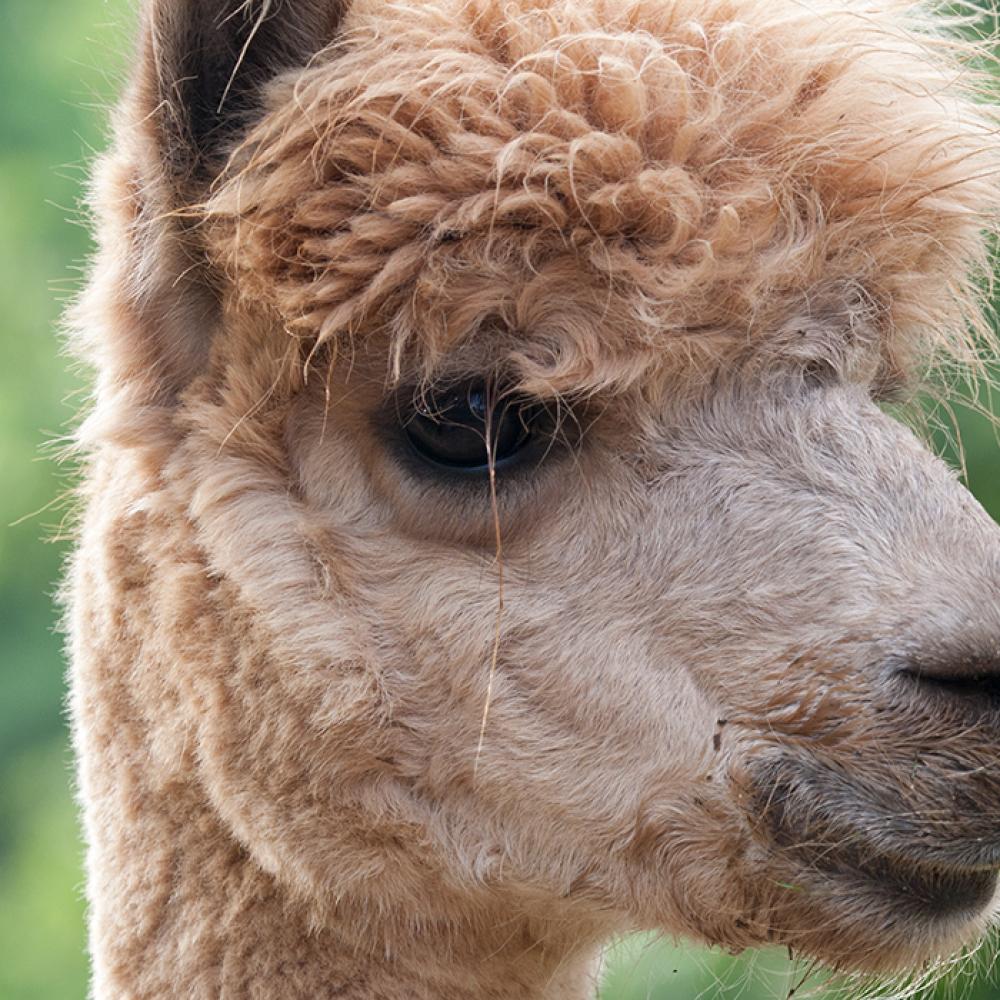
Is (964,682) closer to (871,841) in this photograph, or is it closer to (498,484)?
(871,841)

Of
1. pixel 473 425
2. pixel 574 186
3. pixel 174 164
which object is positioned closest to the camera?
pixel 574 186

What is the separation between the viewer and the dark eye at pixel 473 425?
8.41 feet

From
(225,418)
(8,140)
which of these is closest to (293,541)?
(225,418)

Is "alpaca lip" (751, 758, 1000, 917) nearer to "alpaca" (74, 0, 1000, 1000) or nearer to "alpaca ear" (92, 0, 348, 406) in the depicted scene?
"alpaca" (74, 0, 1000, 1000)

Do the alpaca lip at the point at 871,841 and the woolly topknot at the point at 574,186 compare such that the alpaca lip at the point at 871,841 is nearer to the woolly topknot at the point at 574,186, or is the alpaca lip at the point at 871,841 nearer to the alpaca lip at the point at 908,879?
the alpaca lip at the point at 908,879

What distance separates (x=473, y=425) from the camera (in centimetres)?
258

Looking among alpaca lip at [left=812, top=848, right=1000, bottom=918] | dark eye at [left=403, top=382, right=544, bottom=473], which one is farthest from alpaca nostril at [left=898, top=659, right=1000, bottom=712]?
dark eye at [left=403, top=382, right=544, bottom=473]

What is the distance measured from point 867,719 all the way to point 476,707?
2.25ft

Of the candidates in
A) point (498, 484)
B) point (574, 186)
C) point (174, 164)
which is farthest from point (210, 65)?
point (498, 484)

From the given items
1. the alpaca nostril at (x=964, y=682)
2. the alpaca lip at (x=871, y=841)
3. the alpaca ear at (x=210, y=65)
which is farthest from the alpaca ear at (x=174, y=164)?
the alpaca nostril at (x=964, y=682)

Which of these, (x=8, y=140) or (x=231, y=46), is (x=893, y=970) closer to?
(x=231, y=46)

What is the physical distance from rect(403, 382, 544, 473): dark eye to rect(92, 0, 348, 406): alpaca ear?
51 cm

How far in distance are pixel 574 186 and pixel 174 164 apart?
770 mm

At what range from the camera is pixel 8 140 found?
8.78 meters
